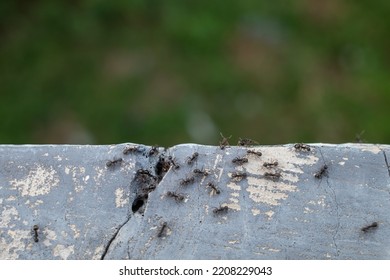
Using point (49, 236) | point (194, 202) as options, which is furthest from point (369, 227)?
point (49, 236)

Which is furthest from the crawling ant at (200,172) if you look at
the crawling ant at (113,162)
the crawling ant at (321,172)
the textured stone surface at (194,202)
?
the crawling ant at (321,172)

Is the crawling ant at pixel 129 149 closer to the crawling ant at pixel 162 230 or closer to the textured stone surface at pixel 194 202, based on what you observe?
the textured stone surface at pixel 194 202

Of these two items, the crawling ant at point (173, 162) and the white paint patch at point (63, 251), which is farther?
the crawling ant at point (173, 162)

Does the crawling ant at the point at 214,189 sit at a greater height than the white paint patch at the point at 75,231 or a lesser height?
greater

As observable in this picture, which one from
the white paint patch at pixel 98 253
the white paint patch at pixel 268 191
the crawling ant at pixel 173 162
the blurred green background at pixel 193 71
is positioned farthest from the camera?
the blurred green background at pixel 193 71

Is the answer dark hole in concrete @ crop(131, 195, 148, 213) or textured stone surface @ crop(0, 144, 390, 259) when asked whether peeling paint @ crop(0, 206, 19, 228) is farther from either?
dark hole in concrete @ crop(131, 195, 148, 213)

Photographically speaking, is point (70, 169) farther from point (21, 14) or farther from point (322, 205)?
point (21, 14)
